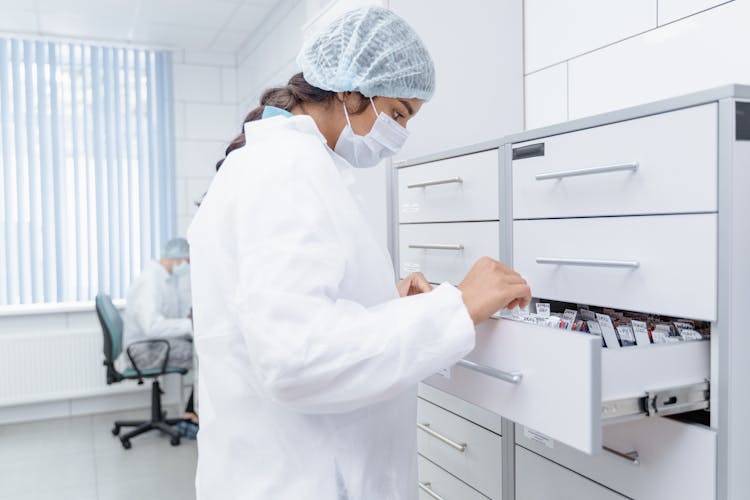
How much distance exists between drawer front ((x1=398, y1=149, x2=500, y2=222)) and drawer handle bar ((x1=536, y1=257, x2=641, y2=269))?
0.75 feet

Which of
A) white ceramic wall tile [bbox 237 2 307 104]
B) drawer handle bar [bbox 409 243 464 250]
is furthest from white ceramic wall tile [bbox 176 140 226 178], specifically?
drawer handle bar [bbox 409 243 464 250]

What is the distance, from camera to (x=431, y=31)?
6.63 ft

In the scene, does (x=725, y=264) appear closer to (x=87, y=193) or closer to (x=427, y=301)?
(x=427, y=301)

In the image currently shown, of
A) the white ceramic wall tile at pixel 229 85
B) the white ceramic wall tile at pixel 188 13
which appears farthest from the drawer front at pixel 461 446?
the white ceramic wall tile at pixel 229 85

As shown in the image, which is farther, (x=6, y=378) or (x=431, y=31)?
(x=6, y=378)

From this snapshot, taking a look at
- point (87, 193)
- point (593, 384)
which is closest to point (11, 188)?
point (87, 193)

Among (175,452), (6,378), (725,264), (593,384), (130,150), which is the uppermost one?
(130,150)

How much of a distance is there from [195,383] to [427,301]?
10.8 feet

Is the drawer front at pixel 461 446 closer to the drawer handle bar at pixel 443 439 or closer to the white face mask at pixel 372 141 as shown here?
the drawer handle bar at pixel 443 439

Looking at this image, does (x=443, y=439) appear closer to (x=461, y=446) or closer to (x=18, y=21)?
(x=461, y=446)

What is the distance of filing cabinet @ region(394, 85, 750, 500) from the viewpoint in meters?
0.92

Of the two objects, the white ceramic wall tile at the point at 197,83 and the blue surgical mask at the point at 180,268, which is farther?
the white ceramic wall tile at the point at 197,83

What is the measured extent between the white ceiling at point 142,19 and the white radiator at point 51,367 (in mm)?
2080

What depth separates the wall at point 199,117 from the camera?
15.7ft
